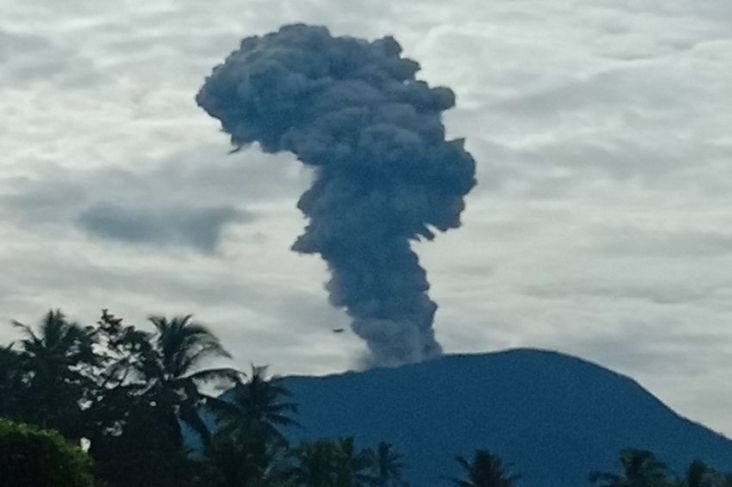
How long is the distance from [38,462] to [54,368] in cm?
3257

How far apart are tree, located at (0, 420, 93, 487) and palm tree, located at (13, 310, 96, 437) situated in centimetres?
2768

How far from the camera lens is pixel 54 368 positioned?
67625mm

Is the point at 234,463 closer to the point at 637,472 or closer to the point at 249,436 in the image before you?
the point at 249,436

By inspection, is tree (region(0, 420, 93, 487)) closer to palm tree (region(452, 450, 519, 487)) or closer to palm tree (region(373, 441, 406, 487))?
palm tree (region(452, 450, 519, 487))

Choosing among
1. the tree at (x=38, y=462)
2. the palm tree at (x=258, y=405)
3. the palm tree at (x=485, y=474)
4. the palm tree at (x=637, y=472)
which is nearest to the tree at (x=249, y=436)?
the palm tree at (x=258, y=405)

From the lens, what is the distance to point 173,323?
2847 inches

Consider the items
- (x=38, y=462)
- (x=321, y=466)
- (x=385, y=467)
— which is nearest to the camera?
(x=38, y=462)

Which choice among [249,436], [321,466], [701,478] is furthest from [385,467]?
[249,436]

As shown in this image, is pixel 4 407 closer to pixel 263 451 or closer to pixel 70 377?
pixel 70 377

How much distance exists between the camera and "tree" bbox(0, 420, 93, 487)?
3534 cm

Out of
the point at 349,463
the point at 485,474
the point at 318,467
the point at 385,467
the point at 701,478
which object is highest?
the point at 385,467

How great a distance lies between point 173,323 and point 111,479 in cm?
1275

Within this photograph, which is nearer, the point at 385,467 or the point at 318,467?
the point at 318,467

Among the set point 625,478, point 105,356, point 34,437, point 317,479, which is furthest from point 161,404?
point 34,437
